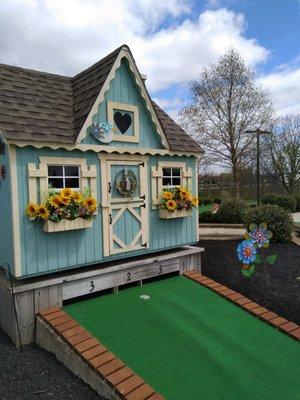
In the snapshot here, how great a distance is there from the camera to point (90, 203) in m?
4.78

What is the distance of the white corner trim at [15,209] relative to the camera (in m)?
4.32

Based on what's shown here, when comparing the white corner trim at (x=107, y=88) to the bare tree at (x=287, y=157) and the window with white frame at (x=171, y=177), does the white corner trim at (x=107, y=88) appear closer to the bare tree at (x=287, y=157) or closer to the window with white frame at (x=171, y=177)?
the window with white frame at (x=171, y=177)

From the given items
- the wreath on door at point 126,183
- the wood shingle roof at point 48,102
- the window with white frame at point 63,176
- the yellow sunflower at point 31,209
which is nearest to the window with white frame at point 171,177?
the wood shingle roof at point 48,102

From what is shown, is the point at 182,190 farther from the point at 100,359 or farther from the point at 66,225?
the point at 100,359

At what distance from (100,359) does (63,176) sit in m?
2.65

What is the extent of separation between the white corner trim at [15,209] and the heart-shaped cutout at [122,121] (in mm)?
1807

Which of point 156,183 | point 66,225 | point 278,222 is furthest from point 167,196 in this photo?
point 278,222

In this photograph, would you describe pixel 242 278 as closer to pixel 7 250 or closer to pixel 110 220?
pixel 110 220

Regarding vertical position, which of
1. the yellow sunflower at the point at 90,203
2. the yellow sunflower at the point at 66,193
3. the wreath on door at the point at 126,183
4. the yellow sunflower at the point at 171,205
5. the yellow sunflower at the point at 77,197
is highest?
the wreath on door at the point at 126,183

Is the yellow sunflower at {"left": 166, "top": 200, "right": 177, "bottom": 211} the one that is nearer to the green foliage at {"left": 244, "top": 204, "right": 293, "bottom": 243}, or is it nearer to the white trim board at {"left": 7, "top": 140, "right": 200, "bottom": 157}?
the white trim board at {"left": 7, "top": 140, "right": 200, "bottom": 157}

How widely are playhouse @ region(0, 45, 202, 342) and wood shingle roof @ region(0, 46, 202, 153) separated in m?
0.02

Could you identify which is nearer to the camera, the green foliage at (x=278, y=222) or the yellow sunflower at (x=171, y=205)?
the yellow sunflower at (x=171, y=205)

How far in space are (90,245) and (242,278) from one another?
350 cm

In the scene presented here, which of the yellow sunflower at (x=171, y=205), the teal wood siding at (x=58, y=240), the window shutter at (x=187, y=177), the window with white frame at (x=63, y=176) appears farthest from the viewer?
the window shutter at (x=187, y=177)
